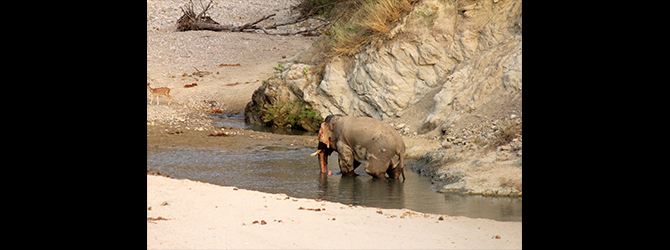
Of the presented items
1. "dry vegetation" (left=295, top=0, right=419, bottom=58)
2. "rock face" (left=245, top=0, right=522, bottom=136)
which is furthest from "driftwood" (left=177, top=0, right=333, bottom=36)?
"rock face" (left=245, top=0, right=522, bottom=136)

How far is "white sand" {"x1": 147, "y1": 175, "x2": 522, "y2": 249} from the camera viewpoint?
4.34 m

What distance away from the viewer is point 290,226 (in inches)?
194

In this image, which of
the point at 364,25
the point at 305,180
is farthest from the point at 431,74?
the point at 305,180

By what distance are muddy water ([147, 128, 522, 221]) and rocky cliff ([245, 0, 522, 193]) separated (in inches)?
102

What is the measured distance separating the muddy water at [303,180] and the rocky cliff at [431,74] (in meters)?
2.59

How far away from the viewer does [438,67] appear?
1408 centimetres

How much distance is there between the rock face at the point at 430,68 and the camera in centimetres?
1255

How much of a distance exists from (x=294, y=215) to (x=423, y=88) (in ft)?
30.3

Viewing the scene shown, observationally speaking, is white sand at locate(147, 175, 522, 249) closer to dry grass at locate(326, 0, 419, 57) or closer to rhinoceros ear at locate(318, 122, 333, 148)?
rhinoceros ear at locate(318, 122, 333, 148)

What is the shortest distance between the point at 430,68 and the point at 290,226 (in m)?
9.94

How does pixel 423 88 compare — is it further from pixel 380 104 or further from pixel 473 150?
pixel 473 150

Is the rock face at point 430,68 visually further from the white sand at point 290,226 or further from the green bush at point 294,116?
the white sand at point 290,226

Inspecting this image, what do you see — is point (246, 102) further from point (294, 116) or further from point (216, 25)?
point (216, 25)
